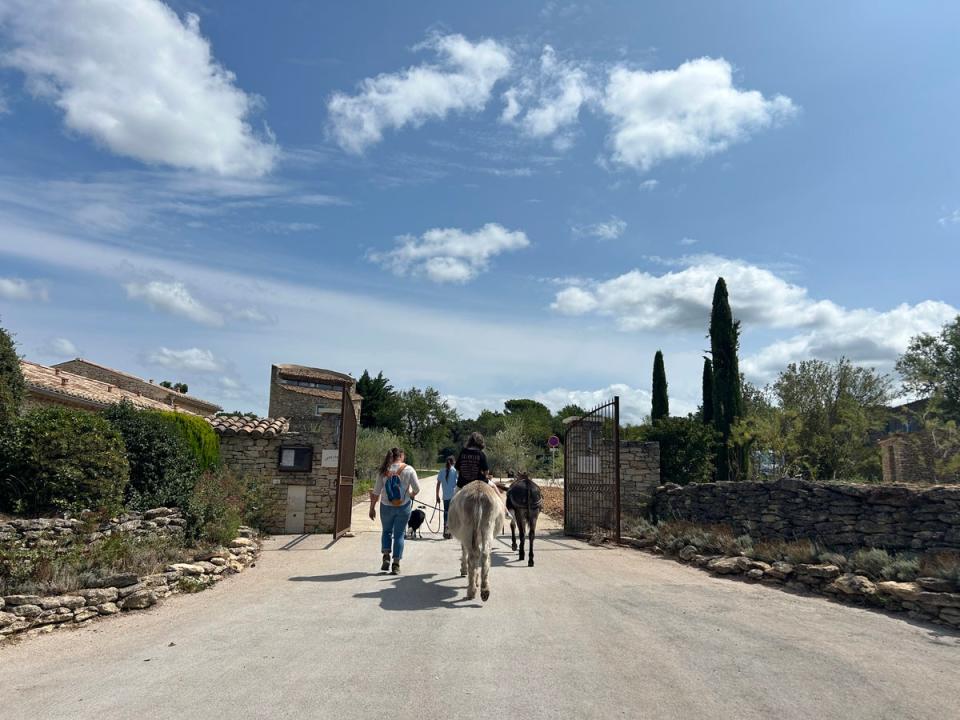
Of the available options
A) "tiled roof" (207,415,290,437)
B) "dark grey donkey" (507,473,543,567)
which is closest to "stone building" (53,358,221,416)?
"tiled roof" (207,415,290,437)

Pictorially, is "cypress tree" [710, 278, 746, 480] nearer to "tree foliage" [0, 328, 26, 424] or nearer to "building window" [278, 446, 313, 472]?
"building window" [278, 446, 313, 472]

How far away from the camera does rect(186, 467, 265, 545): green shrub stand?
10.9 meters

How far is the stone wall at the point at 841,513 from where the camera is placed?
9.31m

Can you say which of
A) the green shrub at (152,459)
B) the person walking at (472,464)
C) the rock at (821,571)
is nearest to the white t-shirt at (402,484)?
the person walking at (472,464)

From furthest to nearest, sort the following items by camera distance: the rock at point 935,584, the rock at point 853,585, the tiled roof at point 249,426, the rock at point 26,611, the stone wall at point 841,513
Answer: the tiled roof at point 249,426
the stone wall at point 841,513
the rock at point 853,585
the rock at point 935,584
the rock at point 26,611

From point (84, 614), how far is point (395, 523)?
3985mm

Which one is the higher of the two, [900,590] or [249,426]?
[249,426]

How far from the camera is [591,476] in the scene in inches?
640

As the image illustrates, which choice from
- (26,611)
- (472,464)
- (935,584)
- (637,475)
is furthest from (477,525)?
(637,475)

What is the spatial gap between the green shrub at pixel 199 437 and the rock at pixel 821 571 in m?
10.8

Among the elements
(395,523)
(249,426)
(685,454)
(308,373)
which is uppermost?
(308,373)

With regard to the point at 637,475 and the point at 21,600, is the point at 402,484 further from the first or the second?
the point at 637,475

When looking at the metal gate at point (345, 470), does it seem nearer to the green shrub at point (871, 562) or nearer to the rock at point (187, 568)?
the rock at point (187, 568)

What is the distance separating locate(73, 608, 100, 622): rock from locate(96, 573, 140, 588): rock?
1.34ft
